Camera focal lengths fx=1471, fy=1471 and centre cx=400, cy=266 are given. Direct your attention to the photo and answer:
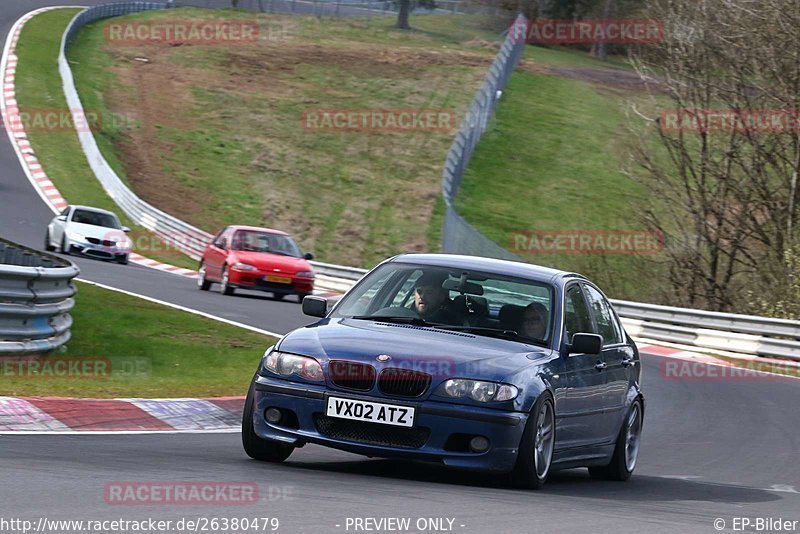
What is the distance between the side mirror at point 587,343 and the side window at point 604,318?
1.02 meters

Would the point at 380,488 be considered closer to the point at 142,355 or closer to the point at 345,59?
the point at 142,355

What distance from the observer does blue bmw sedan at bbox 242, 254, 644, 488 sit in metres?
8.12

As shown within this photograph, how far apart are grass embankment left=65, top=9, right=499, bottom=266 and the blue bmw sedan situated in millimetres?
29333

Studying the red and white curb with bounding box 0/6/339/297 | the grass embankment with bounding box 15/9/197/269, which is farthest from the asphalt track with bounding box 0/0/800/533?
the grass embankment with bounding box 15/9/197/269

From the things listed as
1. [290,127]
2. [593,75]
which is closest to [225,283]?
[290,127]

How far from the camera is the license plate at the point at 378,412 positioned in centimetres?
810

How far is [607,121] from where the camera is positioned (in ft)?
198

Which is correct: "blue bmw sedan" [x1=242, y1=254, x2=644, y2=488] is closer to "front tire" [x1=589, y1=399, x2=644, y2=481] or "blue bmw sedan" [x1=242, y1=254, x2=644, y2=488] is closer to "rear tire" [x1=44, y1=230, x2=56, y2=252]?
"front tire" [x1=589, y1=399, x2=644, y2=481]

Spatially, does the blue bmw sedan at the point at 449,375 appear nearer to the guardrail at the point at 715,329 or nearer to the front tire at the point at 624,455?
the front tire at the point at 624,455

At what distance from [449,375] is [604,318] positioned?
2468 mm

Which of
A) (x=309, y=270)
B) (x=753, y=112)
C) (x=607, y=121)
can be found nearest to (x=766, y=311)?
(x=753, y=112)

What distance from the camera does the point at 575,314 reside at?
31.8 ft

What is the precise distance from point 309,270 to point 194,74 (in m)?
36.8

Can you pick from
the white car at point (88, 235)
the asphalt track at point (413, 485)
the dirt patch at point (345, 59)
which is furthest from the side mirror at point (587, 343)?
the dirt patch at point (345, 59)
